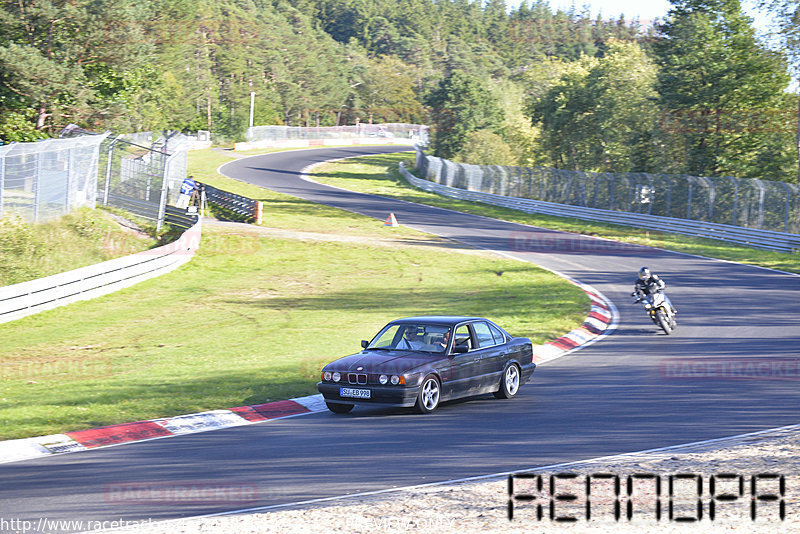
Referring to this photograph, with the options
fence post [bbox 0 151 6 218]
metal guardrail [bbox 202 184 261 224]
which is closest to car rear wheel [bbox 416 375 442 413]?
fence post [bbox 0 151 6 218]

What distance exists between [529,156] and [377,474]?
2610 inches

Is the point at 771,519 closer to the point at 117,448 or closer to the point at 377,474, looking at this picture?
the point at 377,474

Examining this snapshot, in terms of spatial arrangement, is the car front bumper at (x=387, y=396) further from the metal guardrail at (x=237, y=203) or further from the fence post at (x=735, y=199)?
the metal guardrail at (x=237, y=203)

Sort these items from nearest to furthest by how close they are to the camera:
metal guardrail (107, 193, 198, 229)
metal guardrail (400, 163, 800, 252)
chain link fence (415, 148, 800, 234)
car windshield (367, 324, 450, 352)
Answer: car windshield (367, 324, 450, 352) < metal guardrail (107, 193, 198, 229) < metal guardrail (400, 163, 800, 252) < chain link fence (415, 148, 800, 234)

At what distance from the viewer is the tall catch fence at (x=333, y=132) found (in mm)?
101062

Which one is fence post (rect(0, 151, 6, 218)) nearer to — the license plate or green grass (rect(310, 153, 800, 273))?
the license plate

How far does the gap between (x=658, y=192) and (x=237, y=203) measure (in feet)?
70.5

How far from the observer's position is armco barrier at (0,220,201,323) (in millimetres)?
19719

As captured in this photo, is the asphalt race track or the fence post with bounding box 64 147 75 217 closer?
the asphalt race track

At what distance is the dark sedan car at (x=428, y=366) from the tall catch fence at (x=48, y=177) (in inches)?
574

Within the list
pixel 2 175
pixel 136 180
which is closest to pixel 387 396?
pixel 2 175

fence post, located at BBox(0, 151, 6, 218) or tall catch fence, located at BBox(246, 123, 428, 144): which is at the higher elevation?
tall catch fence, located at BBox(246, 123, 428, 144)

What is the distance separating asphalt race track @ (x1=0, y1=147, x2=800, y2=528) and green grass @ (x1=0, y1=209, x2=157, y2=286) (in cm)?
1104

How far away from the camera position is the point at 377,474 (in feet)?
26.3
